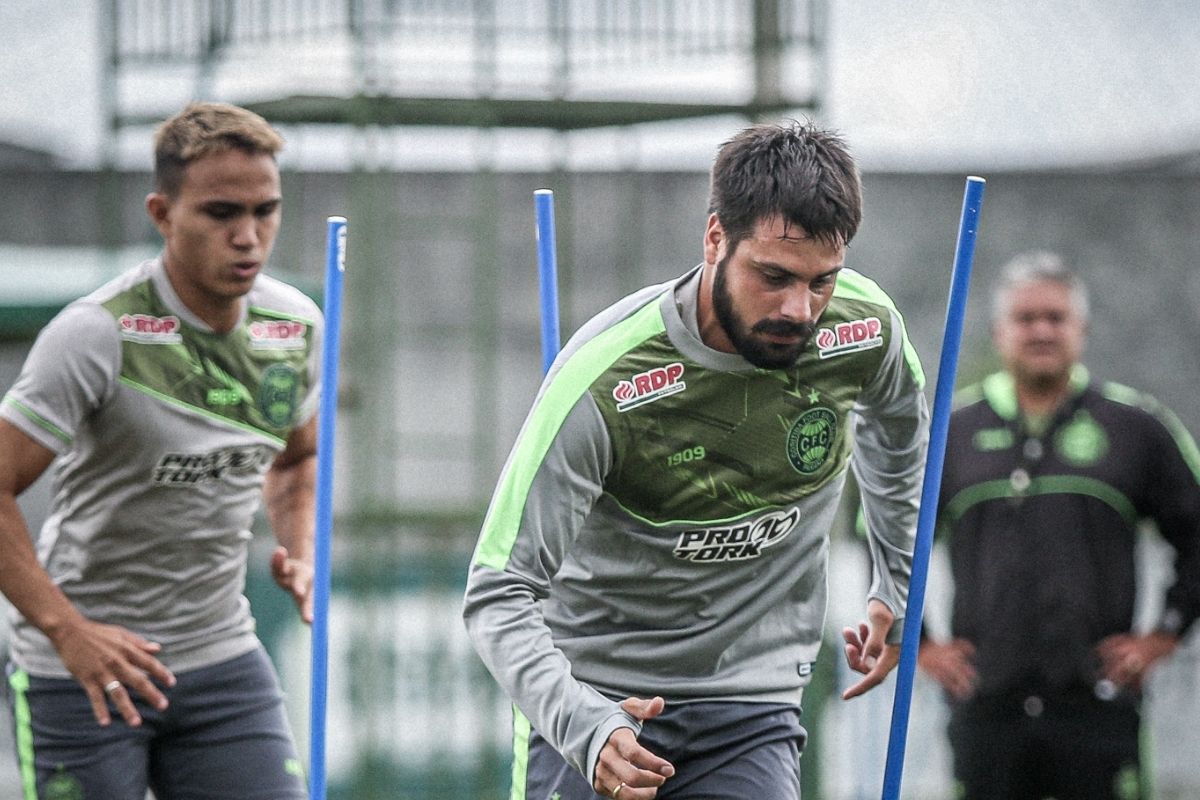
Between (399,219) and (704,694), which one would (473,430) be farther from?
(704,694)

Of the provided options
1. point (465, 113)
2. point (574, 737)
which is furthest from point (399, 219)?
point (574, 737)

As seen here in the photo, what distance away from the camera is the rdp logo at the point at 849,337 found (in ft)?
10.8

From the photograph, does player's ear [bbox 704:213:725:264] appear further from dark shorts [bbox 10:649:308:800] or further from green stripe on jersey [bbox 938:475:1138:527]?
green stripe on jersey [bbox 938:475:1138:527]

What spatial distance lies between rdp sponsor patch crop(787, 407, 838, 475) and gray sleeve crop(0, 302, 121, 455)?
5.24 feet

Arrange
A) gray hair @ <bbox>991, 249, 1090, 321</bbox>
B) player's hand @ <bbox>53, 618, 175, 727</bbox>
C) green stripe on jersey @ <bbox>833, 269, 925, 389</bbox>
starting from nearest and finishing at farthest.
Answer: green stripe on jersey @ <bbox>833, 269, 925, 389</bbox> → player's hand @ <bbox>53, 618, 175, 727</bbox> → gray hair @ <bbox>991, 249, 1090, 321</bbox>

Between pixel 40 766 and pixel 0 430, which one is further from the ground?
pixel 0 430

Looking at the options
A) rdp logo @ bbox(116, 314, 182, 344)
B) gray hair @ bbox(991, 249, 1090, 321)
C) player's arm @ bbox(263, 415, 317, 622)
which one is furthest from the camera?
gray hair @ bbox(991, 249, 1090, 321)

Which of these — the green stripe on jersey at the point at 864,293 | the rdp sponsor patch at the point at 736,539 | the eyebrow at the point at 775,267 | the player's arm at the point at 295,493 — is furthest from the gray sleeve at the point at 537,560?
the player's arm at the point at 295,493

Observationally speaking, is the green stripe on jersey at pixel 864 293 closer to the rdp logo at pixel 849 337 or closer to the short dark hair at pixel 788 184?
the rdp logo at pixel 849 337

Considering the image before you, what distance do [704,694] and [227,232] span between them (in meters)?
1.58

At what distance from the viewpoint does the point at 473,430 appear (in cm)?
827

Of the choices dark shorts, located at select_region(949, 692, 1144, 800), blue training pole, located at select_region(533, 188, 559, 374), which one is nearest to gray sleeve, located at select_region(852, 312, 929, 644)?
blue training pole, located at select_region(533, 188, 559, 374)

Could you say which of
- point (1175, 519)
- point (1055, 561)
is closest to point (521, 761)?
point (1055, 561)

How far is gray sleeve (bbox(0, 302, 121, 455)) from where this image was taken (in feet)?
12.6
